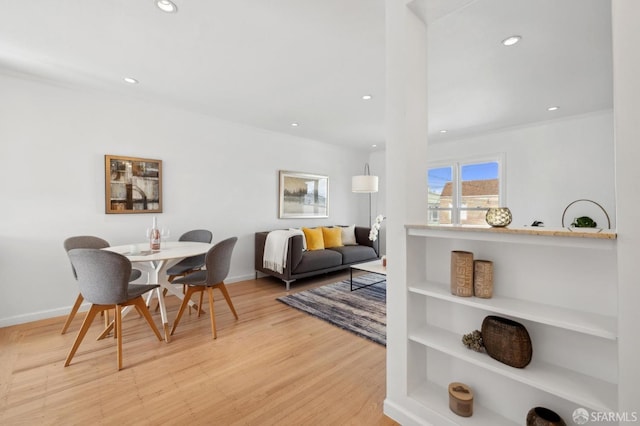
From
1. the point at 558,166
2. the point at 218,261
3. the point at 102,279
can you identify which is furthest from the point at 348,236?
the point at 102,279

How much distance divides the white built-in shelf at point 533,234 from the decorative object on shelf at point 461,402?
2.72ft

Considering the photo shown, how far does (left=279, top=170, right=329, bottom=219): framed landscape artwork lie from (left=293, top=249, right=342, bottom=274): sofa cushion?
1040 mm

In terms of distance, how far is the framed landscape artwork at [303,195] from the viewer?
4.99 metres

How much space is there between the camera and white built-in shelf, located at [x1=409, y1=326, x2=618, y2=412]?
1.03 meters

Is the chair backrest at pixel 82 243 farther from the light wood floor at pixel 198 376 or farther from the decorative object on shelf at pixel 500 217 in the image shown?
the decorative object on shelf at pixel 500 217

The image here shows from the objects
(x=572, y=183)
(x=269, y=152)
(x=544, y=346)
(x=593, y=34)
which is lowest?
(x=544, y=346)

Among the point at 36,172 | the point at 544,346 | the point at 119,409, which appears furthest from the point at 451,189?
the point at 36,172

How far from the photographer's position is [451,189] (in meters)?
5.48

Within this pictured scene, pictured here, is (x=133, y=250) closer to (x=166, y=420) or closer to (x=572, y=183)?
(x=166, y=420)

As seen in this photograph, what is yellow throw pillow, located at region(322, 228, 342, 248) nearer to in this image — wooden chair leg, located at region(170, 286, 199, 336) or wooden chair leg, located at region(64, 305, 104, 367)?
wooden chair leg, located at region(170, 286, 199, 336)

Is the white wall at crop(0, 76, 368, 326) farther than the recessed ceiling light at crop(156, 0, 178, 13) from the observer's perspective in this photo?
Yes

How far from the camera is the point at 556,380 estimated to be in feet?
3.72

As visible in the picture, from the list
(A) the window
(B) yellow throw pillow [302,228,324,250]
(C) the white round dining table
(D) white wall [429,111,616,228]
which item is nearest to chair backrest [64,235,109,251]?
(C) the white round dining table

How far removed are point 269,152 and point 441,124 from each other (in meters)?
2.90
